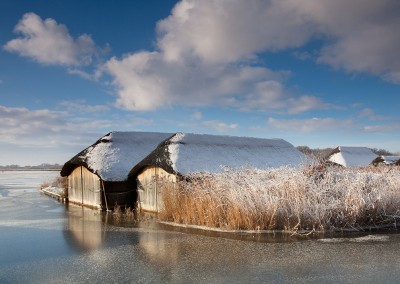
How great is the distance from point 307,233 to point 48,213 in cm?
1226

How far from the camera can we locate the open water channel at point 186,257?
702 cm

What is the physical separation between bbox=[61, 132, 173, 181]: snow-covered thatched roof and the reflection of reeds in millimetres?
6017

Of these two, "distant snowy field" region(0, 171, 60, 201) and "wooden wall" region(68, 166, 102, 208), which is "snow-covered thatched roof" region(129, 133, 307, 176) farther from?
"distant snowy field" region(0, 171, 60, 201)

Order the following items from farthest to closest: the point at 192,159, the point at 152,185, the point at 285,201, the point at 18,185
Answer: the point at 18,185 → the point at 152,185 → the point at 192,159 → the point at 285,201

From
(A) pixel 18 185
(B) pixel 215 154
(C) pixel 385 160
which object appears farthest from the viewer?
(C) pixel 385 160

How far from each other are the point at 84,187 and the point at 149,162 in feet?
21.5

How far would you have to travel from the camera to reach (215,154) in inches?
747

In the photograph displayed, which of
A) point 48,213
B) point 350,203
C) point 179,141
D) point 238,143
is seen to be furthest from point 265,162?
point 48,213

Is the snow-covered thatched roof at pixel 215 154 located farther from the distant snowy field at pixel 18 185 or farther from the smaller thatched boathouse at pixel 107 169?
the distant snowy field at pixel 18 185

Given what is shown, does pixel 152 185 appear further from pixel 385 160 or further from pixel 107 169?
pixel 385 160

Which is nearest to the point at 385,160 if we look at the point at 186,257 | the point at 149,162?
the point at 149,162

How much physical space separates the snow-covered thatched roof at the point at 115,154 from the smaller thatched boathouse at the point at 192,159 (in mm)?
1084

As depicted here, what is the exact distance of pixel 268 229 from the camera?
11.6m

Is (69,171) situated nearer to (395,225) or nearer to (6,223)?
(6,223)
